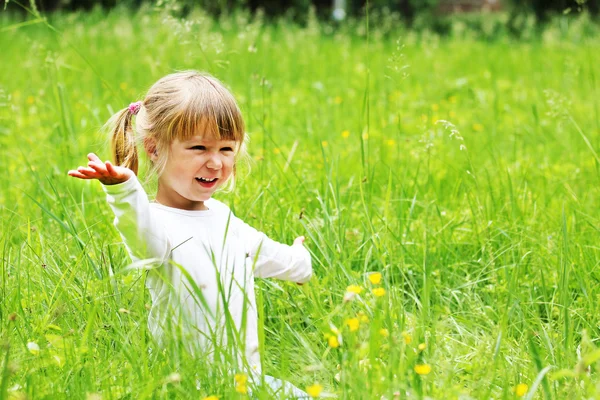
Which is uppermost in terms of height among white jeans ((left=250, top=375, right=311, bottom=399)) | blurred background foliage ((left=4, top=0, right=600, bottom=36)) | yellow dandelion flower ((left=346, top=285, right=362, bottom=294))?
yellow dandelion flower ((left=346, top=285, right=362, bottom=294))

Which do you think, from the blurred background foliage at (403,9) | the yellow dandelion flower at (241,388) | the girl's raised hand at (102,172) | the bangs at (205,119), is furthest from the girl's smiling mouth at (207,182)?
the blurred background foliage at (403,9)

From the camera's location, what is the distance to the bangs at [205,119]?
1.88m

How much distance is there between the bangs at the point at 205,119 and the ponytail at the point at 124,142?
0.14 metres

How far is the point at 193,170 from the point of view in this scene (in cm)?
188

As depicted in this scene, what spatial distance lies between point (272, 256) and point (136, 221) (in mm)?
453

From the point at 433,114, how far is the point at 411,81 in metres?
1.32

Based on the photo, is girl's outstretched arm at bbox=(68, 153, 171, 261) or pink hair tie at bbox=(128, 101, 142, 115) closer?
girl's outstretched arm at bbox=(68, 153, 171, 261)

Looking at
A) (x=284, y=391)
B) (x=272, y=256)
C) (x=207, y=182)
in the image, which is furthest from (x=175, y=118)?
(x=284, y=391)

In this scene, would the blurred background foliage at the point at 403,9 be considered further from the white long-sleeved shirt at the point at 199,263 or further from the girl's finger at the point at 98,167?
the girl's finger at the point at 98,167

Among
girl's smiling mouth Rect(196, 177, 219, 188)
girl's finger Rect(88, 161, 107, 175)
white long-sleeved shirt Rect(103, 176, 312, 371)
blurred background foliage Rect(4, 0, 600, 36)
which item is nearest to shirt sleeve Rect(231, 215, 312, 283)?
white long-sleeved shirt Rect(103, 176, 312, 371)

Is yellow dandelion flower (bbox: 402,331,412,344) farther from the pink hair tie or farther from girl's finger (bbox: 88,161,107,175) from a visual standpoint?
the pink hair tie

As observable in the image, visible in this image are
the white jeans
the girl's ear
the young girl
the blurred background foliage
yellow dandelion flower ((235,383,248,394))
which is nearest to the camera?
yellow dandelion flower ((235,383,248,394))

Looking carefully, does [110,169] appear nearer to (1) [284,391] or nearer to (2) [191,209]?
(2) [191,209]

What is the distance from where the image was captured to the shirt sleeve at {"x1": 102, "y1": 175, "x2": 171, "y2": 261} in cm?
170
